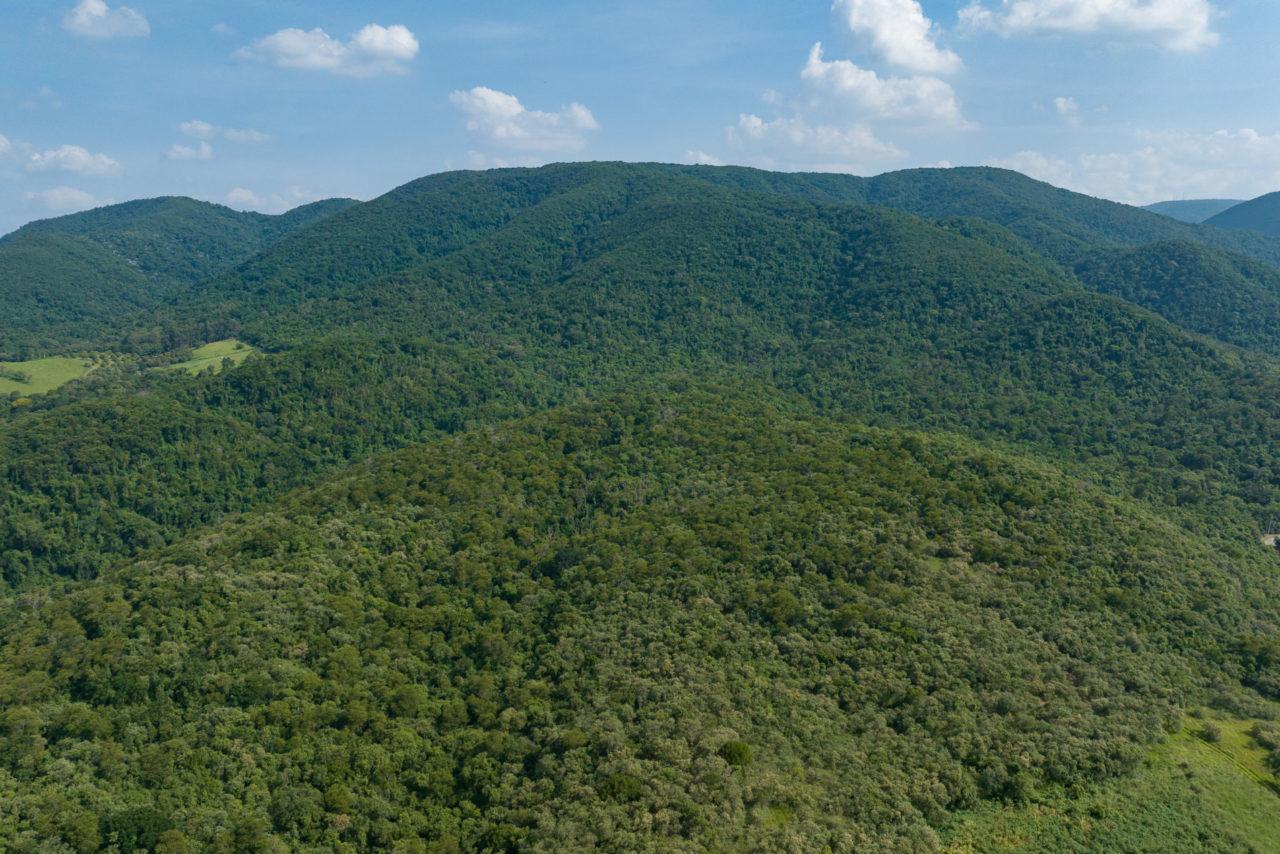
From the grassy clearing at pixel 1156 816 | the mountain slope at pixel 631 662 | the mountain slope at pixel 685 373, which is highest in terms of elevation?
the mountain slope at pixel 685 373

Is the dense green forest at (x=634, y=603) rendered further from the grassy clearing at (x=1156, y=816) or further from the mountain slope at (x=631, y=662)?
the grassy clearing at (x=1156, y=816)

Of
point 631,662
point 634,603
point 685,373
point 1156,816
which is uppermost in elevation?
point 685,373

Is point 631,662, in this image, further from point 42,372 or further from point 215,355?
point 42,372

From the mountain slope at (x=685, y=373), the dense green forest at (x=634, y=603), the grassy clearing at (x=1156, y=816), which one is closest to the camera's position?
the grassy clearing at (x=1156, y=816)

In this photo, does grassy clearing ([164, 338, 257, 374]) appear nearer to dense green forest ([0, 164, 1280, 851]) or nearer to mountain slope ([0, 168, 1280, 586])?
mountain slope ([0, 168, 1280, 586])

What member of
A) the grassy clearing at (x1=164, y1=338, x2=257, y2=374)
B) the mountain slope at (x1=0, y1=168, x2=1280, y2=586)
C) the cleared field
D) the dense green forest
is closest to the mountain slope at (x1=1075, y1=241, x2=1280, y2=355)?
the mountain slope at (x1=0, y1=168, x2=1280, y2=586)

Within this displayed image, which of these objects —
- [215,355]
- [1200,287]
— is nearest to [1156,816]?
[1200,287]

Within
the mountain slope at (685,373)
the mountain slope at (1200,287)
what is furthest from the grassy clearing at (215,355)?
the mountain slope at (1200,287)
